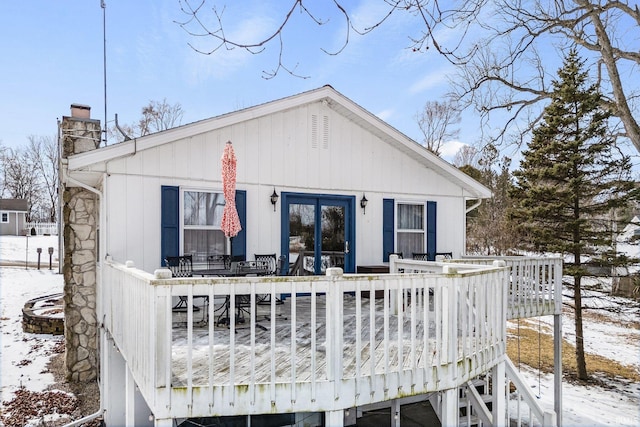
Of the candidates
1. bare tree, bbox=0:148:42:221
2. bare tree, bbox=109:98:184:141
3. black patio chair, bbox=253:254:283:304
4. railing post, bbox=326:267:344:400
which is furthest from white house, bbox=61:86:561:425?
bare tree, bbox=0:148:42:221

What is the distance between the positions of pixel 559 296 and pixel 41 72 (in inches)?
508

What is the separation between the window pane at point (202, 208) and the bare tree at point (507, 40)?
15.4 feet

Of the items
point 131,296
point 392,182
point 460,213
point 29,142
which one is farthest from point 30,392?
point 29,142

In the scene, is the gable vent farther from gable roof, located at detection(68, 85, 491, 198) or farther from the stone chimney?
the stone chimney

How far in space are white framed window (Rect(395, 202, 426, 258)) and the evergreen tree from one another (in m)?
5.87

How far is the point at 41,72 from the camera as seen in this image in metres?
10.3

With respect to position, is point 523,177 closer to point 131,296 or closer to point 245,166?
point 245,166

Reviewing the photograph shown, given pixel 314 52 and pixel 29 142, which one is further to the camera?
pixel 29 142

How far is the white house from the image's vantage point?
3473 mm

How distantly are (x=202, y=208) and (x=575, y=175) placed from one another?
1163cm

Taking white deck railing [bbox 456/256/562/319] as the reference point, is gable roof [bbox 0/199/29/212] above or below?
above

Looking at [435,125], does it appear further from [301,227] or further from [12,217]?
[12,217]

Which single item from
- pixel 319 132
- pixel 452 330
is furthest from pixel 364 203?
pixel 452 330

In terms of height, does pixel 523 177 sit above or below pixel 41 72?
below
